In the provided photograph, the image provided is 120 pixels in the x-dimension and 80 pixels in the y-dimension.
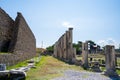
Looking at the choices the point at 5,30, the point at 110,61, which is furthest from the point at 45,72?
the point at 5,30

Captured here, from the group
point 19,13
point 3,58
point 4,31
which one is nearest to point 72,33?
point 19,13

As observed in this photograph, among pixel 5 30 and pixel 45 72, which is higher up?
pixel 5 30

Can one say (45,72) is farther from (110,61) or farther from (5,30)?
(5,30)

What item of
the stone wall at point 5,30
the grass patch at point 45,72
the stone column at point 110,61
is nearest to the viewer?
the grass patch at point 45,72

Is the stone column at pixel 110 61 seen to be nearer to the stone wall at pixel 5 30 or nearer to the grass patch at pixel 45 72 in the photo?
the grass patch at pixel 45 72

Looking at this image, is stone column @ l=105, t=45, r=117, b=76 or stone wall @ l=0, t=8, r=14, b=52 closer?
stone column @ l=105, t=45, r=117, b=76

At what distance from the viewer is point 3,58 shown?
1252 centimetres

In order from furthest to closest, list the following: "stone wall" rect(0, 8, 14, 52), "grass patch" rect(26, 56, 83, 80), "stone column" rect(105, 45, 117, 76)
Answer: "stone wall" rect(0, 8, 14, 52)
"stone column" rect(105, 45, 117, 76)
"grass patch" rect(26, 56, 83, 80)

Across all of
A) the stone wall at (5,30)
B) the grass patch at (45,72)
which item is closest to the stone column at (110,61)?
the grass patch at (45,72)

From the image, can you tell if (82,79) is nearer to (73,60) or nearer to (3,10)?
(3,10)

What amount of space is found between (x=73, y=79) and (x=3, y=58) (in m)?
5.16

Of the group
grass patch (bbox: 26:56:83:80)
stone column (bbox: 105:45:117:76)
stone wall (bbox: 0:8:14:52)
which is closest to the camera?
grass patch (bbox: 26:56:83:80)

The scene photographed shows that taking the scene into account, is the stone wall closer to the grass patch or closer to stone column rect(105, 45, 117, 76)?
the grass patch

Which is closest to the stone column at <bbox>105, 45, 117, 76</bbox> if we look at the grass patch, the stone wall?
the grass patch
